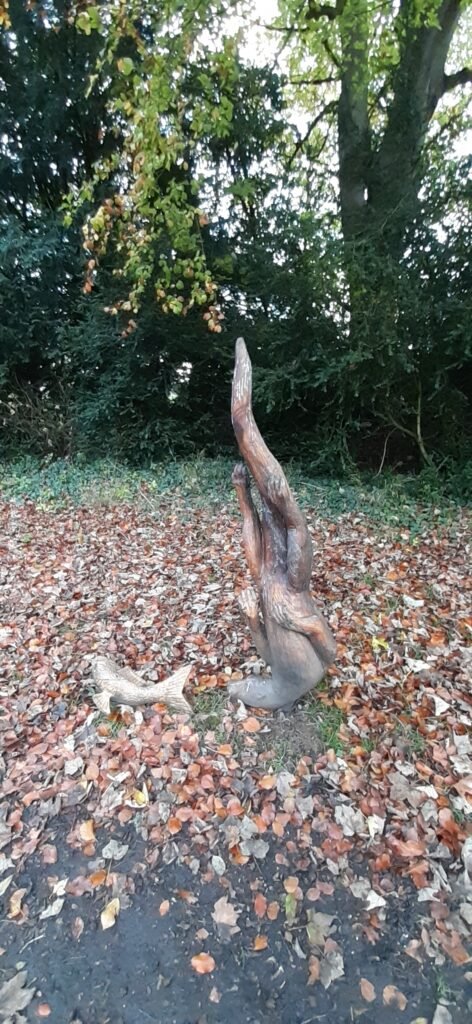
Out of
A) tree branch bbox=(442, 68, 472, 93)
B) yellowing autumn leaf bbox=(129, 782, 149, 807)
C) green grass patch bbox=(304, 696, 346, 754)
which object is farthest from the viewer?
tree branch bbox=(442, 68, 472, 93)

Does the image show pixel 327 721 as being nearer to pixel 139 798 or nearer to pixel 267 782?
pixel 267 782

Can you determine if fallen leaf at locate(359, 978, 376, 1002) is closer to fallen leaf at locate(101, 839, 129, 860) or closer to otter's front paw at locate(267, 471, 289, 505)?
fallen leaf at locate(101, 839, 129, 860)

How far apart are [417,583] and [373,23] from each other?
6062 mm

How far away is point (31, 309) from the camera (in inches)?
346

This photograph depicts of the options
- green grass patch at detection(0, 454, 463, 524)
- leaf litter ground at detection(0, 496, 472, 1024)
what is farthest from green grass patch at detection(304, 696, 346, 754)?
green grass patch at detection(0, 454, 463, 524)

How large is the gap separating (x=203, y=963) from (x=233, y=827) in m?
0.56

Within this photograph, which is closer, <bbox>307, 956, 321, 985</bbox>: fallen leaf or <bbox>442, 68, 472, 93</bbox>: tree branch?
<bbox>307, 956, 321, 985</bbox>: fallen leaf

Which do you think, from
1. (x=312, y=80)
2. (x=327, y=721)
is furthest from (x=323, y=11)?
(x=327, y=721)

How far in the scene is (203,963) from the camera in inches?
82.7

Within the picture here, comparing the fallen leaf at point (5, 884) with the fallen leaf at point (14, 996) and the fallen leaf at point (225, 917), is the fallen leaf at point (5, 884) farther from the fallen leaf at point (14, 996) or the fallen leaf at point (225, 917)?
the fallen leaf at point (225, 917)

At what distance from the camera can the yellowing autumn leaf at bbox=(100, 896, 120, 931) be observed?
2.25m

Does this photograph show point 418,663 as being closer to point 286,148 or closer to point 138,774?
point 138,774

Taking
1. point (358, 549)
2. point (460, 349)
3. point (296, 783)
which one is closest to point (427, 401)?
point (460, 349)

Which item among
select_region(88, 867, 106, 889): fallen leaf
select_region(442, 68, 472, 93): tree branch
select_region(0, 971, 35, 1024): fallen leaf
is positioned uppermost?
select_region(442, 68, 472, 93): tree branch
